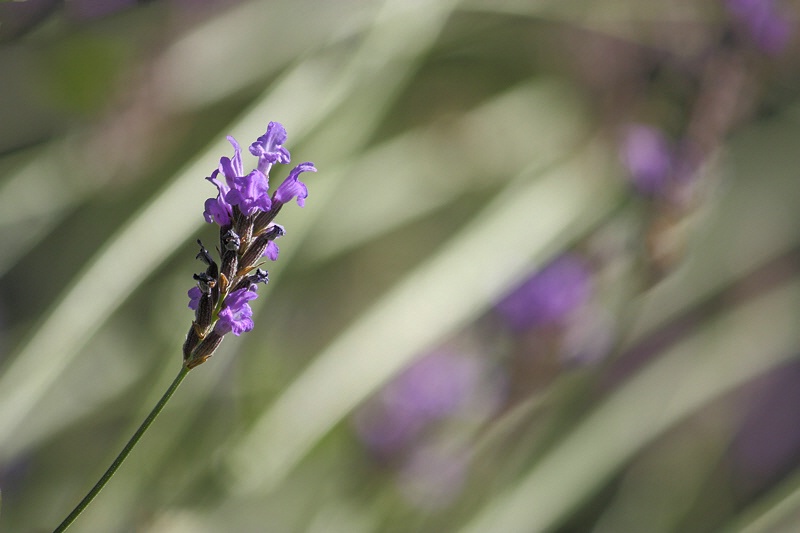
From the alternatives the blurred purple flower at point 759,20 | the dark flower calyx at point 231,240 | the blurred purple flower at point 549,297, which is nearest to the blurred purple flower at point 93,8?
the blurred purple flower at point 549,297

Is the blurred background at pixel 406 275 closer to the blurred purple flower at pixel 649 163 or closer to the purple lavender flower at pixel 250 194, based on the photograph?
the blurred purple flower at pixel 649 163

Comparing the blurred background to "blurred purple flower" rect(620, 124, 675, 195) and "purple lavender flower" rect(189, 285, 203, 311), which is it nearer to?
"blurred purple flower" rect(620, 124, 675, 195)

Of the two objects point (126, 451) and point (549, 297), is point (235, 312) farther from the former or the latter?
point (549, 297)

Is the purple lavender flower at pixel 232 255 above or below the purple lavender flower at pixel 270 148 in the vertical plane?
below

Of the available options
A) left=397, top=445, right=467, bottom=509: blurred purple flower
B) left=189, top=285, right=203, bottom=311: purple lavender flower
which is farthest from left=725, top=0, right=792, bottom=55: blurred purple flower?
left=189, top=285, right=203, bottom=311: purple lavender flower

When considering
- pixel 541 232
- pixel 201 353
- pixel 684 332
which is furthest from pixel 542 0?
pixel 201 353

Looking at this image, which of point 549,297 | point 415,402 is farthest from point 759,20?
point 415,402

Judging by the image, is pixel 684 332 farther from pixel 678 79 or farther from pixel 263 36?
pixel 263 36
